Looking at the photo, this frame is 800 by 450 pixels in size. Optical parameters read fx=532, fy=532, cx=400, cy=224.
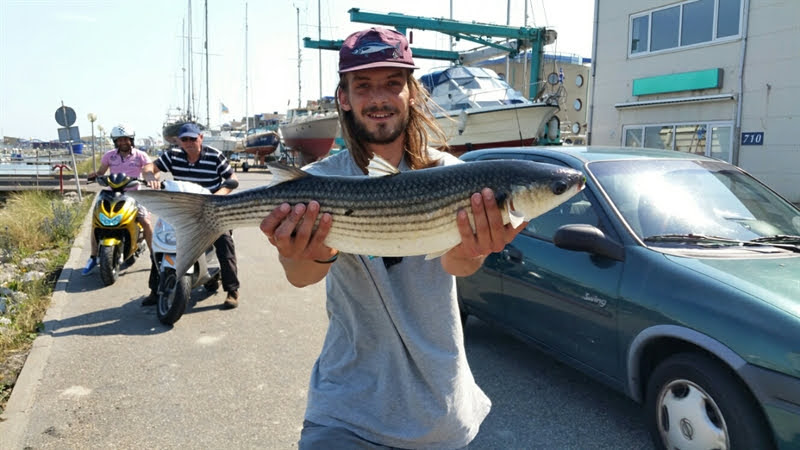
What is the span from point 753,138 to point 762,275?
14.1 m

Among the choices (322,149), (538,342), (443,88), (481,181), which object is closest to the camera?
(481,181)

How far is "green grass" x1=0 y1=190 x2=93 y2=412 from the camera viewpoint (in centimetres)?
527

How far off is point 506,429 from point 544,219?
1.85 metres

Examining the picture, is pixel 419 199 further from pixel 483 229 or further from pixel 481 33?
pixel 481 33

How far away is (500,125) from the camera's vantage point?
17516 millimetres

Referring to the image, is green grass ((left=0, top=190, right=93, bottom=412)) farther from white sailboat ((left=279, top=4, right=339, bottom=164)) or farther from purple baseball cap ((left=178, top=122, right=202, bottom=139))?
white sailboat ((left=279, top=4, right=339, bottom=164))

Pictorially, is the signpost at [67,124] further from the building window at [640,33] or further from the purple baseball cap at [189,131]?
the building window at [640,33]

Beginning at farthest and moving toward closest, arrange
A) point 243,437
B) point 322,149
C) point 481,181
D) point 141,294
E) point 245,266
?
point 322,149 → point 245,266 → point 141,294 → point 243,437 → point 481,181

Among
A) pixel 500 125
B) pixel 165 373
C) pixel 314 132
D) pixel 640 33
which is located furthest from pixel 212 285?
pixel 314 132

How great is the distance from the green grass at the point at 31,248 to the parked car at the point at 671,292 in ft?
14.3

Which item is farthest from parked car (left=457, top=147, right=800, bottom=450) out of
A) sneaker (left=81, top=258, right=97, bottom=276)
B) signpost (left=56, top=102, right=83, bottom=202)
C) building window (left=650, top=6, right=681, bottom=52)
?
building window (left=650, top=6, right=681, bottom=52)

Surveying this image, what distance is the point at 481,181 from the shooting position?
203 cm

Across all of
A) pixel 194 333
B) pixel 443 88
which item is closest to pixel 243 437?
pixel 194 333

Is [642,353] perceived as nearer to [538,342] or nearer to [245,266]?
[538,342]
